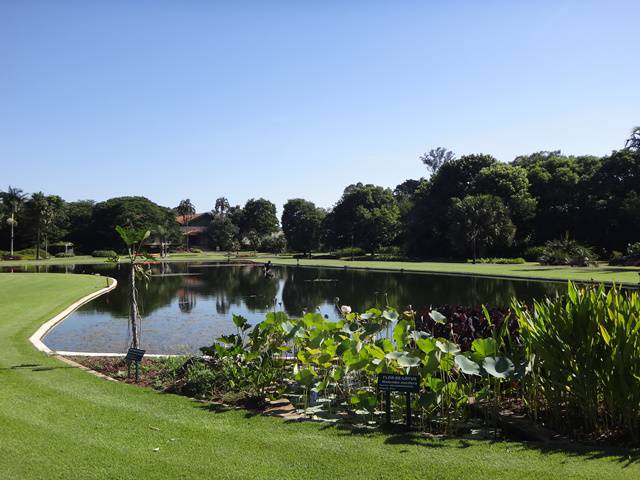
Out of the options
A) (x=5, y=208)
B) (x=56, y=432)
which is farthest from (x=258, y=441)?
(x=5, y=208)

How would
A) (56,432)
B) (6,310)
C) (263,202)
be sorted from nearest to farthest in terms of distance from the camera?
1. (56,432)
2. (6,310)
3. (263,202)

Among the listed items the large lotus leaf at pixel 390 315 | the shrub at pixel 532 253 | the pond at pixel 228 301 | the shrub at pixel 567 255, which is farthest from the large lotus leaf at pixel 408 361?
the shrub at pixel 532 253

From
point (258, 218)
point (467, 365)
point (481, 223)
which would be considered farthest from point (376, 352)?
point (258, 218)

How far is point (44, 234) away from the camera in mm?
72188

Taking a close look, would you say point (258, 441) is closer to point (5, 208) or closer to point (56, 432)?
point (56, 432)

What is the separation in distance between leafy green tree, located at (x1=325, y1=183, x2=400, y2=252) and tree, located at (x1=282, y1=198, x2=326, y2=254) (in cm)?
286

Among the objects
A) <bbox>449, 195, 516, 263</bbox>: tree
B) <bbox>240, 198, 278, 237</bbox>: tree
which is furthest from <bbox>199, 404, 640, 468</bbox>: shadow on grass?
<bbox>240, 198, 278, 237</bbox>: tree

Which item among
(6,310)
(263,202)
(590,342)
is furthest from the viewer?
(263,202)

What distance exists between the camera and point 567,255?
4238 cm

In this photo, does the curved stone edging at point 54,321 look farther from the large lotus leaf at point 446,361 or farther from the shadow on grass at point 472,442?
the large lotus leaf at point 446,361

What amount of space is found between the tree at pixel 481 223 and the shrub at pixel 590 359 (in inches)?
1851

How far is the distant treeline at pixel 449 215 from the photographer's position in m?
50.8

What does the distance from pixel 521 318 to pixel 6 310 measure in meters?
15.1

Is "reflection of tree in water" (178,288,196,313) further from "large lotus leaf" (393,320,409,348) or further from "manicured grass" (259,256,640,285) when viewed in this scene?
"large lotus leaf" (393,320,409,348)
